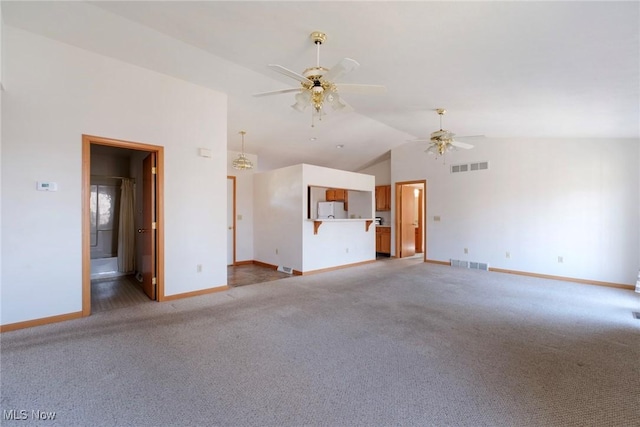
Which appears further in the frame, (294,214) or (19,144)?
(294,214)

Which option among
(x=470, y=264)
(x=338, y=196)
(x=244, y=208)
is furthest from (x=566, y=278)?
(x=244, y=208)

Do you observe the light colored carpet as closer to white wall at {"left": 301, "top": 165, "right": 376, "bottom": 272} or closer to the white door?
white wall at {"left": 301, "top": 165, "right": 376, "bottom": 272}

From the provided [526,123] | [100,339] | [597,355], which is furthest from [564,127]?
[100,339]

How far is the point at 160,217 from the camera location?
3939mm

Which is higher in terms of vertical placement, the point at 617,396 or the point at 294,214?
the point at 294,214

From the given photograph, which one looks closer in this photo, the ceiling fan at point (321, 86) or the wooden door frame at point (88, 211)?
the ceiling fan at point (321, 86)

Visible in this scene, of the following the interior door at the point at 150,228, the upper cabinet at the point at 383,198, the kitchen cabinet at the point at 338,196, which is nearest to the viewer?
the interior door at the point at 150,228

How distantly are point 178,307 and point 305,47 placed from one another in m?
3.46

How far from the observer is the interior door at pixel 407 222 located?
27.1ft

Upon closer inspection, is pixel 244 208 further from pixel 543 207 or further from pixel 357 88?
pixel 543 207

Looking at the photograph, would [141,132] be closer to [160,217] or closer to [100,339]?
[160,217]

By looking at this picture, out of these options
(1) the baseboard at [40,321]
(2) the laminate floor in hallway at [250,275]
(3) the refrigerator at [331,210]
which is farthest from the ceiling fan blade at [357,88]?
(3) the refrigerator at [331,210]

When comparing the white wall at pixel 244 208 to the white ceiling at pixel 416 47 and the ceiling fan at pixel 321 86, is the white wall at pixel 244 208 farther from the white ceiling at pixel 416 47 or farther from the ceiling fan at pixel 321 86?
the ceiling fan at pixel 321 86

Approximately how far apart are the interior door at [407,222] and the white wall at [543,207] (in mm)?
953
